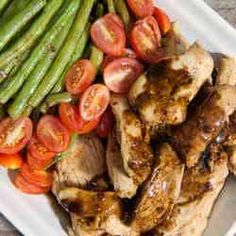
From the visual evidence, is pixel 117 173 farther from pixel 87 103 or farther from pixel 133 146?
pixel 87 103

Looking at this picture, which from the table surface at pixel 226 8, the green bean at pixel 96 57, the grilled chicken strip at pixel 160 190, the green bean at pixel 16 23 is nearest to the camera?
the grilled chicken strip at pixel 160 190

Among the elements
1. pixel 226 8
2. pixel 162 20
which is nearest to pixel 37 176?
pixel 162 20

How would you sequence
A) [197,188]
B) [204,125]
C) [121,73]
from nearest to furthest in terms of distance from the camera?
[204,125] → [197,188] → [121,73]

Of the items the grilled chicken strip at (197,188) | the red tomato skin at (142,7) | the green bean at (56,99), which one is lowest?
the grilled chicken strip at (197,188)

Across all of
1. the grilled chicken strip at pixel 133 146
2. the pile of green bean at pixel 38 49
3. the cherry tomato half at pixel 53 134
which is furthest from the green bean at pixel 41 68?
the grilled chicken strip at pixel 133 146

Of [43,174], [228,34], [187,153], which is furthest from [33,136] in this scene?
[228,34]

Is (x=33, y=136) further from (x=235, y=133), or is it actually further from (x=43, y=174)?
(x=235, y=133)

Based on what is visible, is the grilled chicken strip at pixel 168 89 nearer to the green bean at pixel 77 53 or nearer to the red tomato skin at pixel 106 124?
the red tomato skin at pixel 106 124
